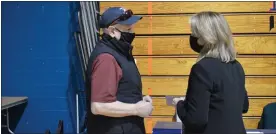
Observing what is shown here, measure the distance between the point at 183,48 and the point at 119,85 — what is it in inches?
81.9

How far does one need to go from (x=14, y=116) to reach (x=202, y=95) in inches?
127

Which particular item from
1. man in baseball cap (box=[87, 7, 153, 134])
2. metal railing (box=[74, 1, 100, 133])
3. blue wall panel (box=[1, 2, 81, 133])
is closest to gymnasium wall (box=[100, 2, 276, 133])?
metal railing (box=[74, 1, 100, 133])

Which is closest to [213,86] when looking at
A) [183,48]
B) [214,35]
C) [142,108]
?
[214,35]

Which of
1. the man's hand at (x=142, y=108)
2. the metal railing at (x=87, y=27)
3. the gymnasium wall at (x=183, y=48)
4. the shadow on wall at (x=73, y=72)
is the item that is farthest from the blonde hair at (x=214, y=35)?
the shadow on wall at (x=73, y=72)

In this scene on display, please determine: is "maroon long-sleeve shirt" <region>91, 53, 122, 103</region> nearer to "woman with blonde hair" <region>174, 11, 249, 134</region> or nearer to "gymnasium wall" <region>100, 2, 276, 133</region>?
"woman with blonde hair" <region>174, 11, 249, 134</region>

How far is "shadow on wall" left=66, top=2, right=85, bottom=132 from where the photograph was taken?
13.8 ft

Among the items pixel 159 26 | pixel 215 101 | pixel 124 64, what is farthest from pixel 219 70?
pixel 159 26

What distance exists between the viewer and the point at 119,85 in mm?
1914

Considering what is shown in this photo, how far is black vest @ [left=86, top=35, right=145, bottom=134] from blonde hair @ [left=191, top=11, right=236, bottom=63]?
39 centimetres

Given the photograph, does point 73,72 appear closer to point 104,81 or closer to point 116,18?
point 116,18

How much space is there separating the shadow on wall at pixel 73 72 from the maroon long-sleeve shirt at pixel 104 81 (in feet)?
7.96

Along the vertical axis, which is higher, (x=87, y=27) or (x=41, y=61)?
(x=87, y=27)

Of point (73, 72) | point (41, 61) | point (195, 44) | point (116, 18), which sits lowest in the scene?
point (73, 72)

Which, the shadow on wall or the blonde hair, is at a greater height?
the blonde hair
